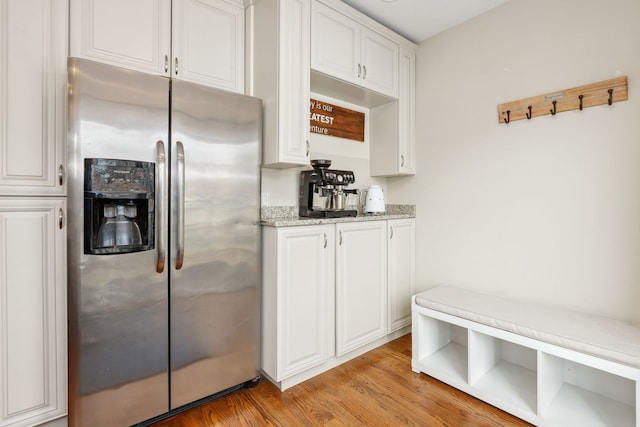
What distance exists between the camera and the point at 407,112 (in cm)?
283

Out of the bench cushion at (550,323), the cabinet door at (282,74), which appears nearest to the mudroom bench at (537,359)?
the bench cushion at (550,323)

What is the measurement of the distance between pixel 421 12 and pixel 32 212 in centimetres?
280

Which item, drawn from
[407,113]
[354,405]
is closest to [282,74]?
[407,113]

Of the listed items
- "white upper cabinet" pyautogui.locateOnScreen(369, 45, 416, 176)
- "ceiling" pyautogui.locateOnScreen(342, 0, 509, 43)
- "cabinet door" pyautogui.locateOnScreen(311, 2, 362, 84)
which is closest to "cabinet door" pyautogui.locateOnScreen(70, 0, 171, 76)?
"cabinet door" pyautogui.locateOnScreen(311, 2, 362, 84)

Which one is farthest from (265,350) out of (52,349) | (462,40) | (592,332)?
(462,40)

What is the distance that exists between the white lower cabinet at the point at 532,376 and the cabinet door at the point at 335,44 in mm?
1829

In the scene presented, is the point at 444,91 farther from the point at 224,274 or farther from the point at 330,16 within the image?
the point at 224,274

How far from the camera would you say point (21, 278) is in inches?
59.0

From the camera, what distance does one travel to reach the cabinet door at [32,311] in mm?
1469

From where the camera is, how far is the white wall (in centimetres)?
184

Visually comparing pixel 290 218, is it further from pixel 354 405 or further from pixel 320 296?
pixel 354 405

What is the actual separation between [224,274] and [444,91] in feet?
7.51

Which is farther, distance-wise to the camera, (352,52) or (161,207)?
(352,52)

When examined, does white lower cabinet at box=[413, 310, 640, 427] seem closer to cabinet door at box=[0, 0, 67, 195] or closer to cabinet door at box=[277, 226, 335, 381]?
cabinet door at box=[277, 226, 335, 381]
